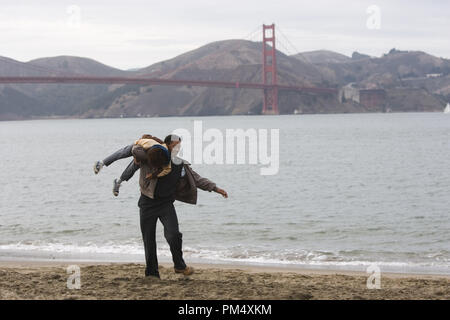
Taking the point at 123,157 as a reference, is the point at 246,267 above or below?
below

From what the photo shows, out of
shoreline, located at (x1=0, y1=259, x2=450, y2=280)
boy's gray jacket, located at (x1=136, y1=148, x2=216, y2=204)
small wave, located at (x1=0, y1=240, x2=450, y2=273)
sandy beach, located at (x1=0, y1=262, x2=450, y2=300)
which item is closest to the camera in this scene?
sandy beach, located at (x1=0, y1=262, x2=450, y2=300)

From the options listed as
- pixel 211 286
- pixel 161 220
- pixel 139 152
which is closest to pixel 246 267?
pixel 211 286

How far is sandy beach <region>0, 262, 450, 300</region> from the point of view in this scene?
5957 mm

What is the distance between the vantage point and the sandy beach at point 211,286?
5957 mm

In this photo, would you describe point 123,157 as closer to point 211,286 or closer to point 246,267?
point 211,286

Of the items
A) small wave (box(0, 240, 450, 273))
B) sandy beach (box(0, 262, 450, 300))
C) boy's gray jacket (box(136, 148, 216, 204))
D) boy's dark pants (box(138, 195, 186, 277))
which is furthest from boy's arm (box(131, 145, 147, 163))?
small wave (box(0, 240, 450, 273))

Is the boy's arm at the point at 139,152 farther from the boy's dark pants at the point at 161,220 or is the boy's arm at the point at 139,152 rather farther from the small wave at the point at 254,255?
the small wave at the point at 254,255

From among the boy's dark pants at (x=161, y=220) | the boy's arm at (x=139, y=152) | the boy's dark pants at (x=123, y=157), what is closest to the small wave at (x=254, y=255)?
the boy's dark pants at (x=161, y=220)

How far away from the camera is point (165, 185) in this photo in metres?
6.19

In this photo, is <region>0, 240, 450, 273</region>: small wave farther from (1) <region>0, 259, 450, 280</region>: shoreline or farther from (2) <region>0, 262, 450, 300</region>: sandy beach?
(2) <region>0, 262, 450, 300</region>: sandy beach

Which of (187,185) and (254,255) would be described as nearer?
(187,185)

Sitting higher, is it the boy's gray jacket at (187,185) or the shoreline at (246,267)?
the boy's gray jacket at (187,185)

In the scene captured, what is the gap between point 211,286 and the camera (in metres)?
6.40
